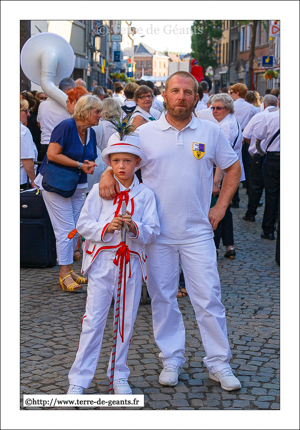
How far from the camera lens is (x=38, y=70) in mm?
9102

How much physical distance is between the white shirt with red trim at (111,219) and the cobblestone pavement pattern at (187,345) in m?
0.89

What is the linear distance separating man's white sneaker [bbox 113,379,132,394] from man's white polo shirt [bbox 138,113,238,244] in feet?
3.01

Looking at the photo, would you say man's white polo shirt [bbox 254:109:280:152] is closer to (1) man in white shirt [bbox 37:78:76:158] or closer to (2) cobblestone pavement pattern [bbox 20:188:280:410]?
(2) cobblestone pavement pattern [bbox 20:188:280:410]

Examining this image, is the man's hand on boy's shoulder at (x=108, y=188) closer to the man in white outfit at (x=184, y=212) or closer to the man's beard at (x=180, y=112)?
the man in white outfit at (x=184, y=212)

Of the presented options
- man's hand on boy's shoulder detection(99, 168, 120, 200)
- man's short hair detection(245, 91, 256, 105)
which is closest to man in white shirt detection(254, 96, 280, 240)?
man's short hair detection(245, 91, 256, 105)

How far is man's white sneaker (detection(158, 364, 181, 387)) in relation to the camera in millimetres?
4243

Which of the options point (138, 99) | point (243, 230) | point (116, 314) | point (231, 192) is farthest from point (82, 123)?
point (243, 230)

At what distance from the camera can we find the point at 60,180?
6.35 m

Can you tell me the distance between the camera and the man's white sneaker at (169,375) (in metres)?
4.24

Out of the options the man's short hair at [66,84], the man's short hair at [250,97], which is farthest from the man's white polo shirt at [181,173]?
the man's short hair at [250,97]

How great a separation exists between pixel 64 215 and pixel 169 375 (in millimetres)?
A: 2723

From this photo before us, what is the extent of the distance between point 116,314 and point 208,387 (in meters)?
0.88

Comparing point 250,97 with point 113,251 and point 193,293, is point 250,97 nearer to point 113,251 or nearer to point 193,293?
point 193,293

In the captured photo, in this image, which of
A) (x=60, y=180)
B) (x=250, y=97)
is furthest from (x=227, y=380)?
(x=250, y=97)
